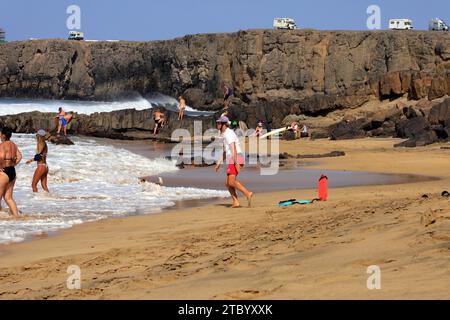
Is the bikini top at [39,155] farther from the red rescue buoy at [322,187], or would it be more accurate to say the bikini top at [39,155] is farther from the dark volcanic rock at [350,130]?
the dark volcanic rock at [350,130]

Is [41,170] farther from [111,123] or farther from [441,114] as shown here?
[111,123]

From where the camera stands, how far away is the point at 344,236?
22.5 feet

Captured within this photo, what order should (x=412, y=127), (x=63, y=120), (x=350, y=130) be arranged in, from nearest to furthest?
(x=412, y=127), (x=350, y=130), (x=63, y=120)

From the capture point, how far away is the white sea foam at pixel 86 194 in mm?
10401

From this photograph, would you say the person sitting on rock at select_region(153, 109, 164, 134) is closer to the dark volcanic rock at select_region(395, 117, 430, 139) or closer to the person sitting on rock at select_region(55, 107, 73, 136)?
the person sitting on rock at select_region(55, 107, 73, 136)

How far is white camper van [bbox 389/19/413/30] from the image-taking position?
68312mm

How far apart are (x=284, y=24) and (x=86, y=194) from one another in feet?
187

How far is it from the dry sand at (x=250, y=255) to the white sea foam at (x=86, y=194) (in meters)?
0.69

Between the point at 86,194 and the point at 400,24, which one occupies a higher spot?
the point at 400,24

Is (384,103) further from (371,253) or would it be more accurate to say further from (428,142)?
(371,253)

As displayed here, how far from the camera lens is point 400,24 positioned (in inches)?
2709

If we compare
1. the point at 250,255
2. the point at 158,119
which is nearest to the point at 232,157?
the point at 250,255

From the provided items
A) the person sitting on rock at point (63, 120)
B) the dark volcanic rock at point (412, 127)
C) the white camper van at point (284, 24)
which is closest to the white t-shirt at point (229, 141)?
the dark volcanic rock at point (412, 127)
